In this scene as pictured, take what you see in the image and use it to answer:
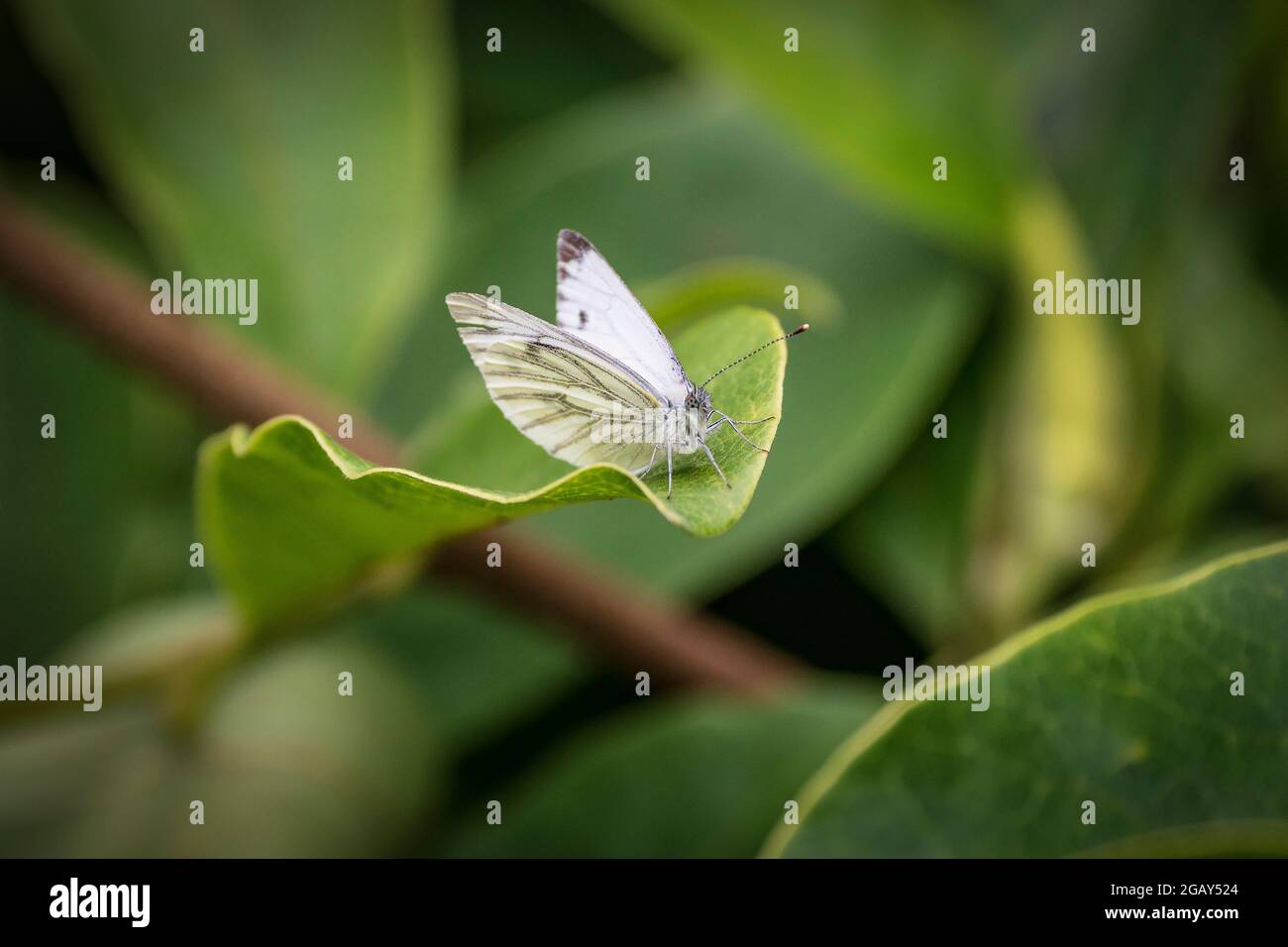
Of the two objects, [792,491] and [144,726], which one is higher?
[792,491]

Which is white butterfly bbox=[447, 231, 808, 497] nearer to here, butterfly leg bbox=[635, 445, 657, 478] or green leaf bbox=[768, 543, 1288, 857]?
butterfly leg bbox=[635, 445, 657, 478]

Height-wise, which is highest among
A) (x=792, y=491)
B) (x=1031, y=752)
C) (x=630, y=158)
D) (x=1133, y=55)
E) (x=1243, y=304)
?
(x=1133, y=55)

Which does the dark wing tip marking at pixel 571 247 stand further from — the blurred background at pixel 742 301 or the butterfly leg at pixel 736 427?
the blurred background at pixel 742 301

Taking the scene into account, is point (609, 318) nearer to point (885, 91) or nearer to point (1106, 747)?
point (1106, 747)
